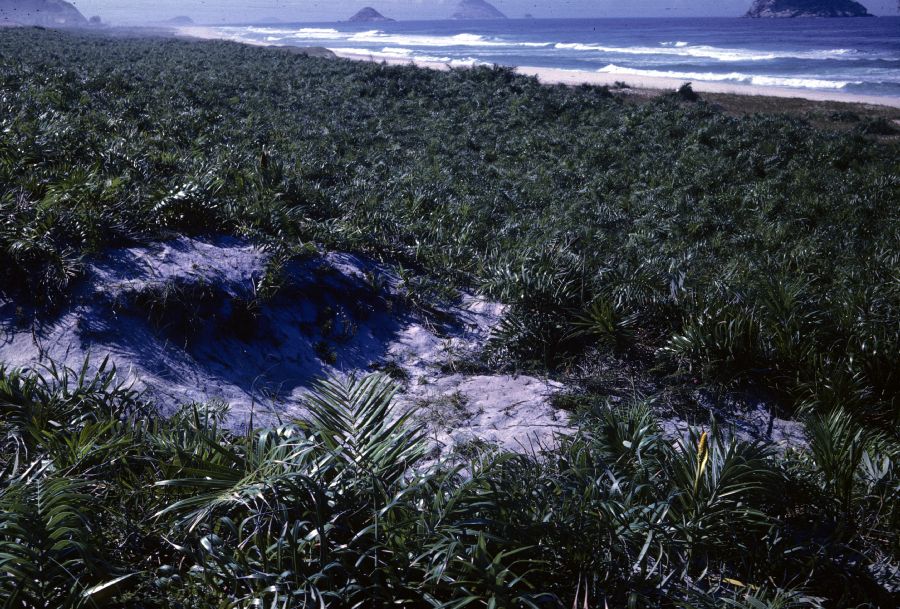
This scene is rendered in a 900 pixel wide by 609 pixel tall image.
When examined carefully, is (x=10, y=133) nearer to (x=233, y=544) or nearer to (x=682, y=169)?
(x=233, y=544)

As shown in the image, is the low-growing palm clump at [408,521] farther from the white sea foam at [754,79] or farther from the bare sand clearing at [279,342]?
the white sea foam at [754,79]

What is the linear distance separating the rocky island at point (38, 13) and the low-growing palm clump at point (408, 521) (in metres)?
48.5

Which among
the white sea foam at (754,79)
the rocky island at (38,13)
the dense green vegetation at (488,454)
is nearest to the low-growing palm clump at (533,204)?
the dense green vegetation at (488,454)

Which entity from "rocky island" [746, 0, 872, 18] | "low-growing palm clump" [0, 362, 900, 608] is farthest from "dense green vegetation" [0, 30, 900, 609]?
"rocky island" [746, 0, 872, 18]

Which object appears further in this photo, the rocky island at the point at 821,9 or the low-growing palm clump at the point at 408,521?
the rocky island at the point at 821,9

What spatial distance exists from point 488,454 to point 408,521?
0.76 m

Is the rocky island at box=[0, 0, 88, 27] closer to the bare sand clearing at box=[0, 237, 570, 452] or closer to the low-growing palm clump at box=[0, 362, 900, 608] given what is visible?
the bare sand clearing at box=[0, 237, 570, 452]

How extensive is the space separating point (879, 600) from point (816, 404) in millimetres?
1754

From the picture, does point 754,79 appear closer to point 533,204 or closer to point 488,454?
point 533,204

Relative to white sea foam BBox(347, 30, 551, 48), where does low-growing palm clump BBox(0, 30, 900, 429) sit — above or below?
below

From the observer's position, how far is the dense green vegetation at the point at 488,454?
94.7 inches

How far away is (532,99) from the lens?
18906 millimetres

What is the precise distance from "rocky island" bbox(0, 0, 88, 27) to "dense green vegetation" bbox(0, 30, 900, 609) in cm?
4329

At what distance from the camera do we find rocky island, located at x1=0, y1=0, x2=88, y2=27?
44.9 metres
